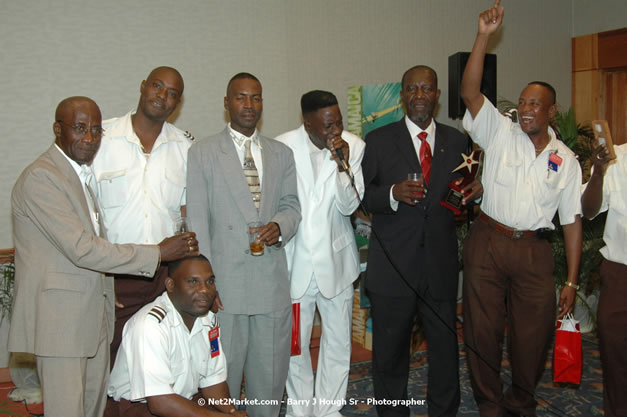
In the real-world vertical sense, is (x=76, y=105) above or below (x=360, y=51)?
below

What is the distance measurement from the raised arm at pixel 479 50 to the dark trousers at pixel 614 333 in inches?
50.2

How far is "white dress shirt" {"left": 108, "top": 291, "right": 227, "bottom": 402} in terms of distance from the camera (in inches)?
95.5

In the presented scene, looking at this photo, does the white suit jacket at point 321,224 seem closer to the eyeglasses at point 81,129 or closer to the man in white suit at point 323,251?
the man in white suit at point 323,251

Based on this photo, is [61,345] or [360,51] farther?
[360,51]

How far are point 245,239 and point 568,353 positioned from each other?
6.57 feet

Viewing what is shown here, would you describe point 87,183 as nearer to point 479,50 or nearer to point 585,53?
point 479,50

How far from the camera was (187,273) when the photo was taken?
2.62 m

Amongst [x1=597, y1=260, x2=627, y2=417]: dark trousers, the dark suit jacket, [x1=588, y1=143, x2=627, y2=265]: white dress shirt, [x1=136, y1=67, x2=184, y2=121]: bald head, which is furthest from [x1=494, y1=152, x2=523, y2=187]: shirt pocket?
[x1=136, y1=67, x2=184, y2=121]: bald head

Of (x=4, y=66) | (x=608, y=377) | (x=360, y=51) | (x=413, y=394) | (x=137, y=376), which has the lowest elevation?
(x=413, y=394)

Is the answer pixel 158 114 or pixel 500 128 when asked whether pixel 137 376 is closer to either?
pixel 158 114

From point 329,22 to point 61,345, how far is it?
157 inches

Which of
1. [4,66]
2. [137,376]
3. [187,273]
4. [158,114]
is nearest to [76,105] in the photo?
[158,114]

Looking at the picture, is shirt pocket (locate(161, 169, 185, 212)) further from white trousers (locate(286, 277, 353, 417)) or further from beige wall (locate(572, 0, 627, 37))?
beige wall (locate(572, 0, 627, 37))

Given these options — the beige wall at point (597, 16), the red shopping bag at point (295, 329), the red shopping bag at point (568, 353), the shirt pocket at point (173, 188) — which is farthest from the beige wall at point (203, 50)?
the red shopping bag at point (568, 353)
